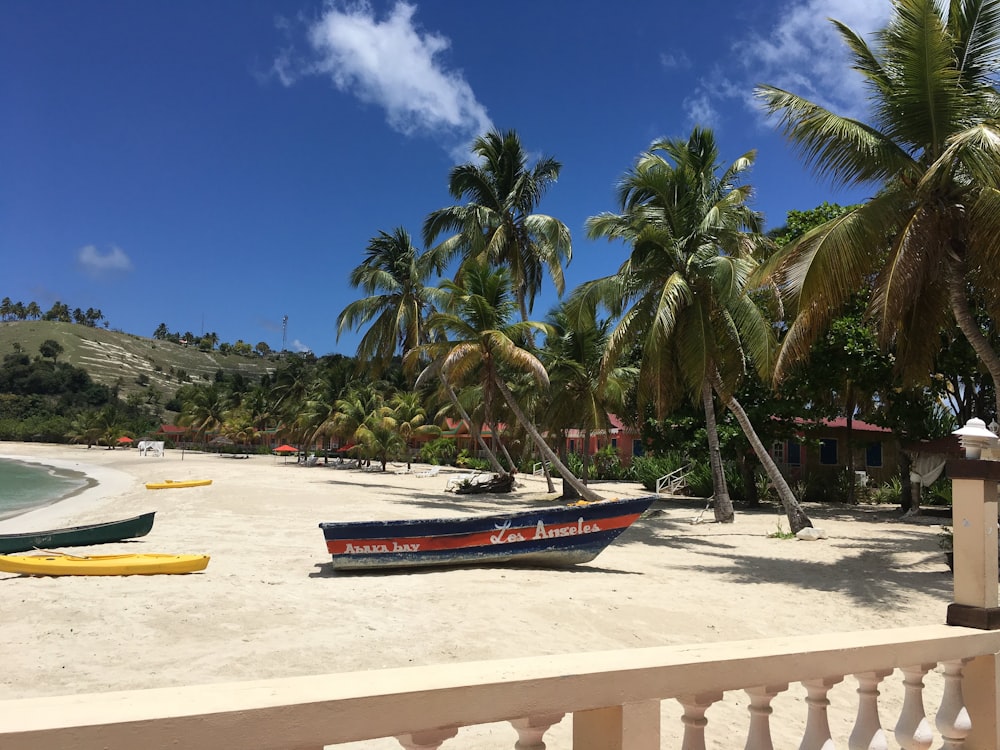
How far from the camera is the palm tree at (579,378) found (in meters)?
21.7

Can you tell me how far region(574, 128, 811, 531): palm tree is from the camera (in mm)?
13641

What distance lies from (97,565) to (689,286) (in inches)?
459

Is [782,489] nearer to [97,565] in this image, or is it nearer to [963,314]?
[963,314]

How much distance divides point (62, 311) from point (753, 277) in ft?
626

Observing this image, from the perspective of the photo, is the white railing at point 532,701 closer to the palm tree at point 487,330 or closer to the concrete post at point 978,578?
the concrete post at point 978,578

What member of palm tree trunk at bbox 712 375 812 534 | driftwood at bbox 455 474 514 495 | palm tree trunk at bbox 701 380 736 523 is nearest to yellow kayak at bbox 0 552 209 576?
palm tree trunk at bbox 712 375 812 534

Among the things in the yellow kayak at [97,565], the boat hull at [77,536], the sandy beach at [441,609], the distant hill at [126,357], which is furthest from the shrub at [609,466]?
the distant hill at [126,357]

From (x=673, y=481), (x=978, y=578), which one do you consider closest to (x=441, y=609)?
(x=978, y=578)

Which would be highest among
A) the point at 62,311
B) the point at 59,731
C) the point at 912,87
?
the point at 62,311

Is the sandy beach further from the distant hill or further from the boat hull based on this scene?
the distant hill

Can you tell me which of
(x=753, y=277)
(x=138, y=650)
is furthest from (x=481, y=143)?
(x=138, y=650)

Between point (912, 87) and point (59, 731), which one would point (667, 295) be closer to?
point (912, 87)

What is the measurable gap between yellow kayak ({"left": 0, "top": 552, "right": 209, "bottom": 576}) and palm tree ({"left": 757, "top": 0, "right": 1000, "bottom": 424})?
30.3 feet

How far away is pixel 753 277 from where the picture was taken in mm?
10602
